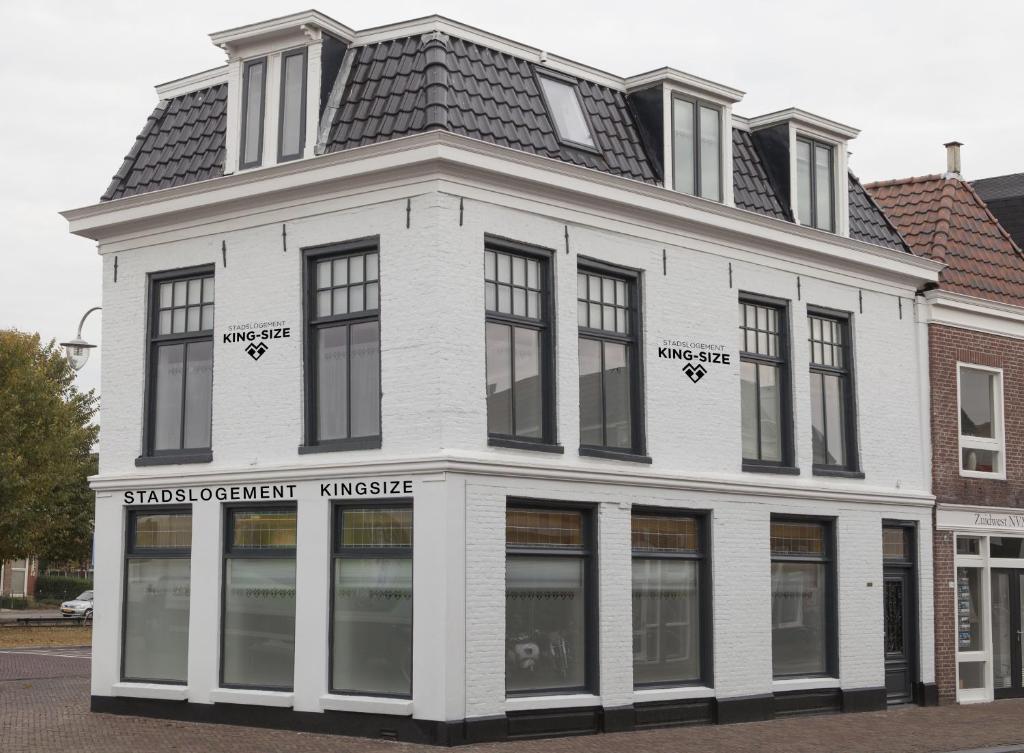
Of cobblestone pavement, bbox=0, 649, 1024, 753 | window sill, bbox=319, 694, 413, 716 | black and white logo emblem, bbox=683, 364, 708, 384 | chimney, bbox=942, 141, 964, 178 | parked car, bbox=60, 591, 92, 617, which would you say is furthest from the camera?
parked car, bbox=60, 591, 92, 617

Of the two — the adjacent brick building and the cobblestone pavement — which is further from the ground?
the adjacent brick building

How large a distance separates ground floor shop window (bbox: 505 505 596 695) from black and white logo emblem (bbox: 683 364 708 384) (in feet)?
8.99

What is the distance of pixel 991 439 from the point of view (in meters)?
23.8

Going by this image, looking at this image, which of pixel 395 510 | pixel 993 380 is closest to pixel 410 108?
pixel 395 510

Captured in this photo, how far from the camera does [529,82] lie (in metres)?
18.3

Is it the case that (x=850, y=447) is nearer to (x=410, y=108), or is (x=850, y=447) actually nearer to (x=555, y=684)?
(x=555, y=684)

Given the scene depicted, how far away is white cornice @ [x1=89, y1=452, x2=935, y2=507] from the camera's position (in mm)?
15992

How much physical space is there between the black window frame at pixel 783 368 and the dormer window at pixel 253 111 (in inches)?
282

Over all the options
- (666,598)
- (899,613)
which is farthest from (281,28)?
(899,613)

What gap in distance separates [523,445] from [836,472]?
6.47 metres

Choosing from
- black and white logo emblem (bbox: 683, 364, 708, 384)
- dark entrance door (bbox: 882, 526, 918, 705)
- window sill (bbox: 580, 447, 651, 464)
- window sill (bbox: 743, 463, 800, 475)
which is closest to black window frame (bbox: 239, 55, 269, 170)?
window sill (bbox: 580, 447, 651, 464)

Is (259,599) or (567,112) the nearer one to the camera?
(259,599)

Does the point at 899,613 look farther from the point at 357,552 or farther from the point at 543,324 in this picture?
the point at 357,552

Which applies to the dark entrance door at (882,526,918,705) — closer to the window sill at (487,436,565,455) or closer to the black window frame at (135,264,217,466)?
the window sill at (487,436,565,455)
